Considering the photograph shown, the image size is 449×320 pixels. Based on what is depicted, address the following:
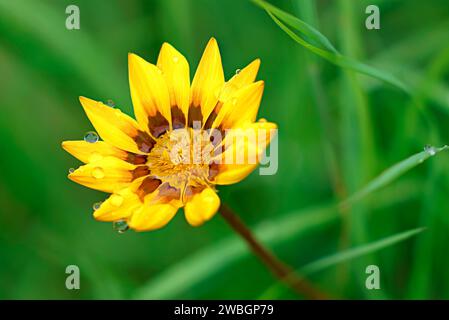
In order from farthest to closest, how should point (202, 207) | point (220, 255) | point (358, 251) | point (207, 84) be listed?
point (220, 255) < point (358, 251) < point (207, 84) < point (202, 207)

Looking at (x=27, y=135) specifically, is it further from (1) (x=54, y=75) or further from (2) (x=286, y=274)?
(2) (x=286, y=274)

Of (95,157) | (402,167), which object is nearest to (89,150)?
(95,157)

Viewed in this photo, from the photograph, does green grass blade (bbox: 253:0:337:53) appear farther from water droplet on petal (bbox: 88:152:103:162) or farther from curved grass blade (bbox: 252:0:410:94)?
water droplet on petal (bbox: 88:152:103:162)

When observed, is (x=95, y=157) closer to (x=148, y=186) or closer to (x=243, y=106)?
A: (x=148, y=186)

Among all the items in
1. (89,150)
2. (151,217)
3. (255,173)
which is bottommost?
(151,217)

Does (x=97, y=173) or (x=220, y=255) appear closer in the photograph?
(x=97, y=173)

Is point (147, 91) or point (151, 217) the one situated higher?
point (147, 91)

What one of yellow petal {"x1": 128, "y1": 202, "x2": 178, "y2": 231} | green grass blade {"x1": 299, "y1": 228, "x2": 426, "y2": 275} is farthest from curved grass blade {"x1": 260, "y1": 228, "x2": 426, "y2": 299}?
yellow petal {"x1": 128, "y1": 202, "x2": 178, "y2": 231}

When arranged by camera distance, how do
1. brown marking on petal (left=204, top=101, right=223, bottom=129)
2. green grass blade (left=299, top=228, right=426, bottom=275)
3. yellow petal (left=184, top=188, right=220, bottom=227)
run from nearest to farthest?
yellow petal (left=184, top=188, right=220, bottom=227) < brown marking on petal (left=204, top=101, right=223, bottom=129) < green grass blade (left=299, top=228, right=426, bottom=275)
